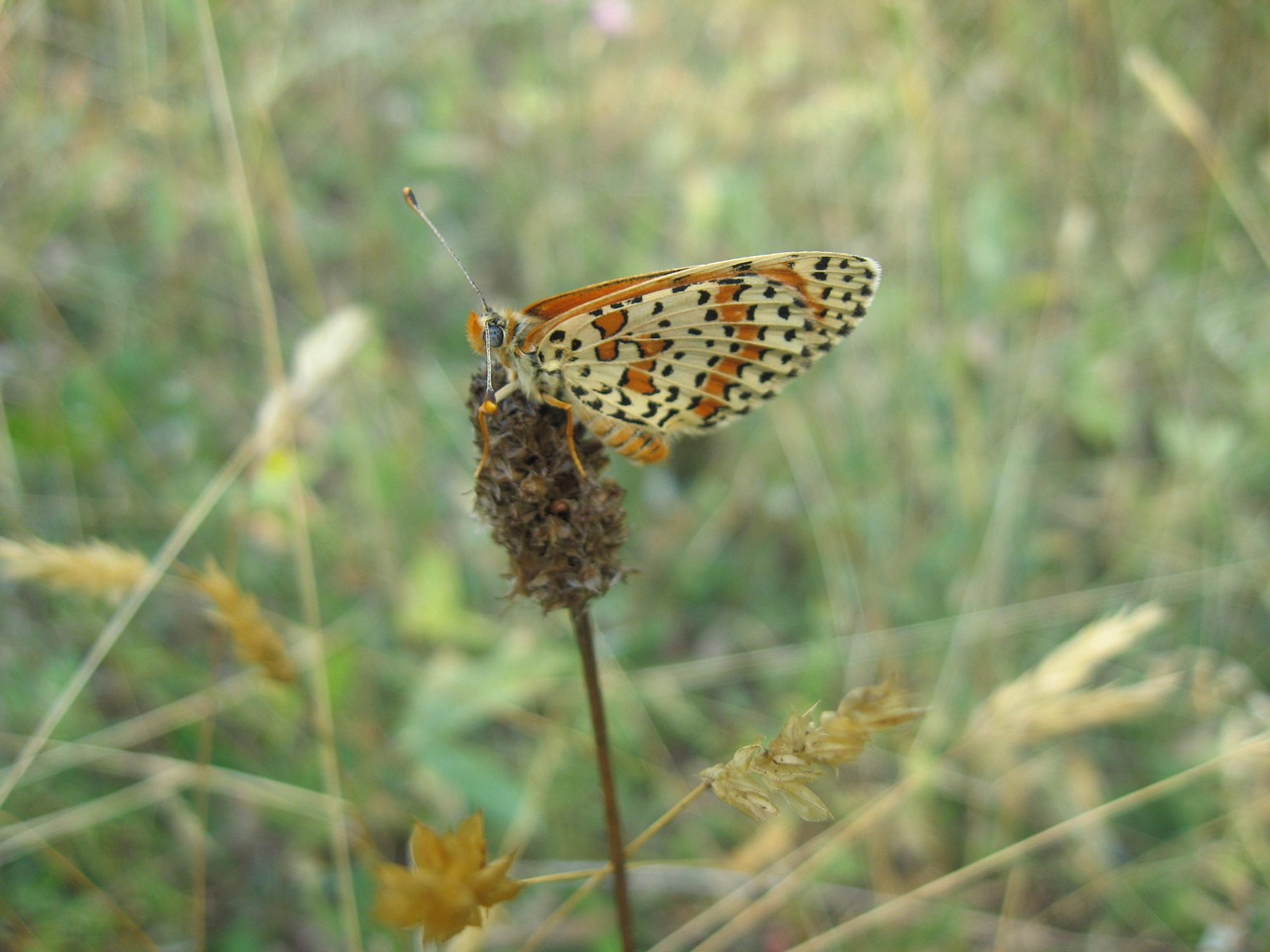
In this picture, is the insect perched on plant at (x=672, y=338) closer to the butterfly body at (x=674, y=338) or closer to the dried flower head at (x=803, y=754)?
the butterfly body at (x=674, y=338)

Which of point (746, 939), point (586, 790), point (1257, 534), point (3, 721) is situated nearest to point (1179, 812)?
point (1257, 534)

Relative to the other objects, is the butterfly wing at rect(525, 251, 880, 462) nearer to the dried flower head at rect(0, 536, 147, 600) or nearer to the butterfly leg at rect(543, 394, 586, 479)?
the butterfly leg at rect(543, 394, 586, 479)

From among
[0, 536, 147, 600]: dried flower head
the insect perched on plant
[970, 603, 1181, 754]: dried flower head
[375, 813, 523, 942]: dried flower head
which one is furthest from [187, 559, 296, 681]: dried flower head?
[970, 603, 1181, 754]: dried flower head

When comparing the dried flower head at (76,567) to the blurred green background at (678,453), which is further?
the blurred green background at (678,453)

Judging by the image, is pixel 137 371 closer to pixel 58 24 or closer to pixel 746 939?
pixel 58 24

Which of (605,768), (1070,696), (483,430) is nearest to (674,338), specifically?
(483,430)

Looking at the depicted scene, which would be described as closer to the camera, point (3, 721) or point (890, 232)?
point (3, 721)

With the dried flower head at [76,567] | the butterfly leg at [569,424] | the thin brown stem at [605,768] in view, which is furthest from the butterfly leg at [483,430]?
the dried flower head at [76,567]
